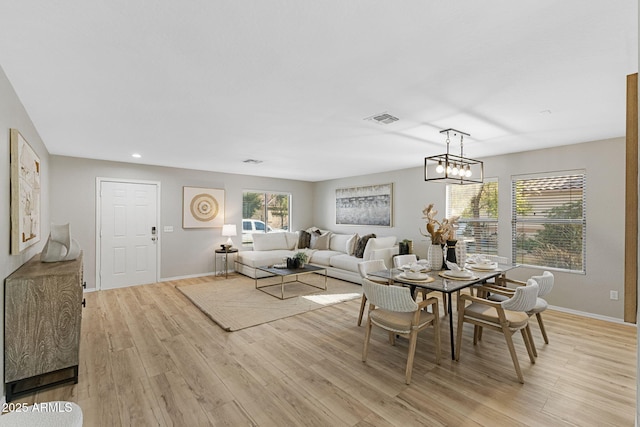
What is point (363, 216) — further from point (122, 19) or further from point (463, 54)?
point (122, 19)

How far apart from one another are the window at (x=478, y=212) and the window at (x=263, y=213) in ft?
13.9

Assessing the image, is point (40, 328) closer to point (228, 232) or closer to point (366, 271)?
point (366, 271)

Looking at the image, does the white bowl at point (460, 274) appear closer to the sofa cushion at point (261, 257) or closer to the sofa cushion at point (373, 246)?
the sofa cushion at point (373, 246)

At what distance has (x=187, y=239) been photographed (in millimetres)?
6242

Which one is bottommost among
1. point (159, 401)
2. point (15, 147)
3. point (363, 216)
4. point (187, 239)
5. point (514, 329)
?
point (159, 401)

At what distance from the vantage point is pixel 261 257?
6117 mm

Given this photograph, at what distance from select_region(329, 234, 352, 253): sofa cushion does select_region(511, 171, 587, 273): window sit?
3330 mm

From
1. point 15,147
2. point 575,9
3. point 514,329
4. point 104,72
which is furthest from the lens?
point 514,329

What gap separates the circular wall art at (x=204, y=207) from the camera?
6328mm

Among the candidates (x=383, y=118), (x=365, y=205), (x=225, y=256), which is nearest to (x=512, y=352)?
(x=383, y=118)

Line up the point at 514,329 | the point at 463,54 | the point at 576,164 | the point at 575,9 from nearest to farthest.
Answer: the point at 575,9 < the point at 463,54 < the point at 514,329 < the point at 576,164

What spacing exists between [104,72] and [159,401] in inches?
94.6

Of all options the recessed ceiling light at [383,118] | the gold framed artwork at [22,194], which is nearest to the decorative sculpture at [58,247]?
the gold framed artwork at [22,194]

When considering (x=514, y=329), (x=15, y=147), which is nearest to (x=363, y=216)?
(x=514, y=329)
